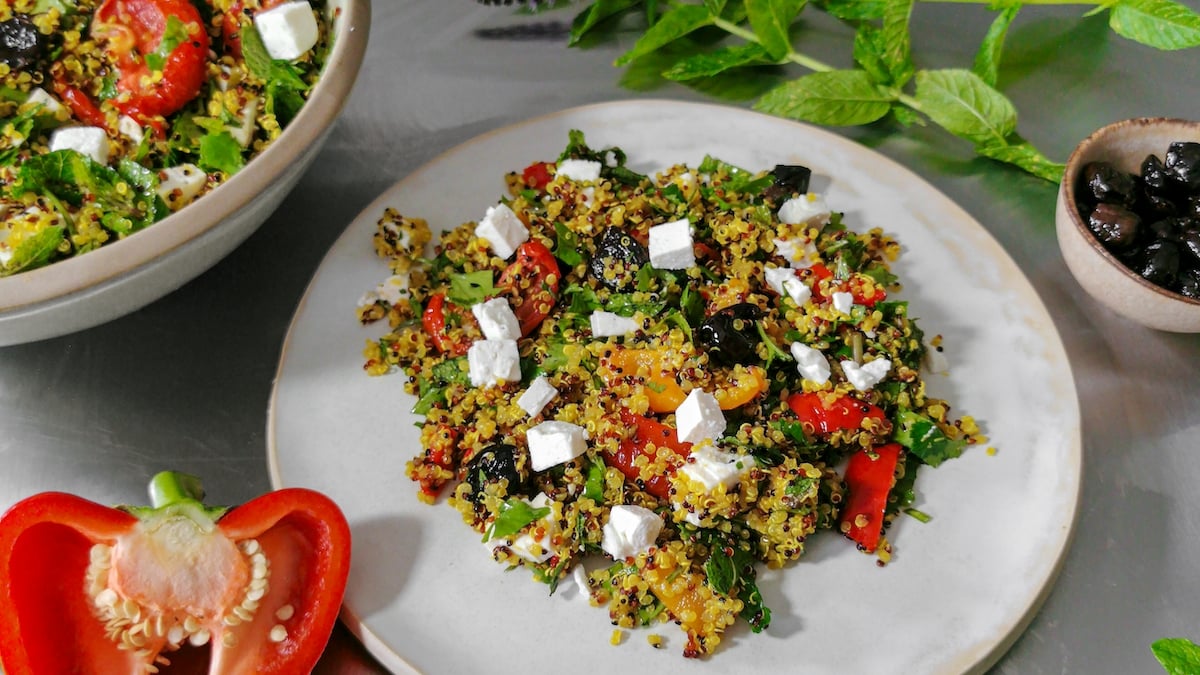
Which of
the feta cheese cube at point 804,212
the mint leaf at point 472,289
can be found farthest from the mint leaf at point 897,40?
the mint leaf at point 472,289

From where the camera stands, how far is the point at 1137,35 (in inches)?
55.1

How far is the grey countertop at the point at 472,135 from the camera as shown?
46.7 inches

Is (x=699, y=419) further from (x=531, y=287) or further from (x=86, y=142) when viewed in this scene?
(x=86, y=142)

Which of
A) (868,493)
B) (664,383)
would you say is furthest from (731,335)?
(868,493)

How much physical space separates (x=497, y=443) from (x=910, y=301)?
58 centimetres

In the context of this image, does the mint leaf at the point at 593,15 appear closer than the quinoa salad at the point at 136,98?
No

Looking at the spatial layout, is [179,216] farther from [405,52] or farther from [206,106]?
[405,52]

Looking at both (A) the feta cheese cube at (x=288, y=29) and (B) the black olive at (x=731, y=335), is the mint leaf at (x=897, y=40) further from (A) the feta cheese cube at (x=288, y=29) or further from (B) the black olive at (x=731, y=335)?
(A) the feta cheese cube at (x=288, y=29)

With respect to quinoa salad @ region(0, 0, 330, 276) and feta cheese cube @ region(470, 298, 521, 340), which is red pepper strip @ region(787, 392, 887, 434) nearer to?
feta cheese cube @ region(470, 298, 521, 340)

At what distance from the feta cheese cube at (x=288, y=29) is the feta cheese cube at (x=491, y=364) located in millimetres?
482

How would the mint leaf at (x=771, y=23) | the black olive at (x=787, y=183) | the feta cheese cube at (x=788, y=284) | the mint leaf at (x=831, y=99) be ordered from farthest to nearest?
the mint leaf at (x=771, y=23), the mint leaf at (x=831, y=99), the black olive at (x=787, y=183), the feta cheese cube at (x=788, y=284)

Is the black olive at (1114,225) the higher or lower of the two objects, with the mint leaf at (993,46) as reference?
lower

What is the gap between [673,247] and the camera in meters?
1.21

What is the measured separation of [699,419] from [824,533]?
201 mm
